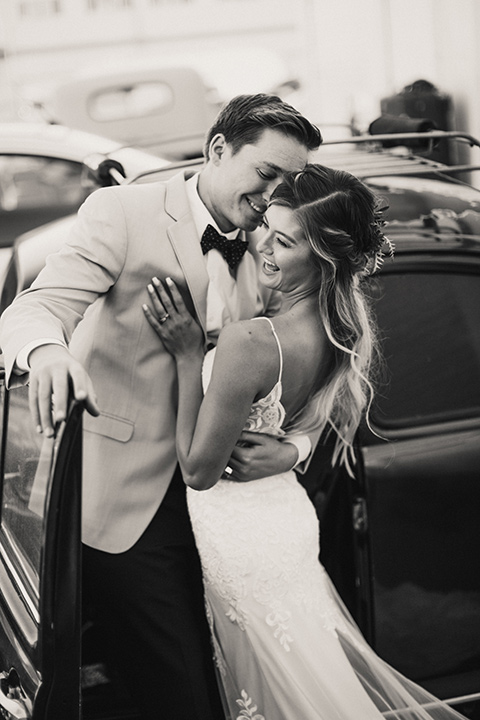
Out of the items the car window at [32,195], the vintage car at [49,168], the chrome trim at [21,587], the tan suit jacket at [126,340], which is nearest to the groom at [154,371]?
the tan suit jacket at [126,340]

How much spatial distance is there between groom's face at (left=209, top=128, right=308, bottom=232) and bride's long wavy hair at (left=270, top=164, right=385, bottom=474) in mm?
95

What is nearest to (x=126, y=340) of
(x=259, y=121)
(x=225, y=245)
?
(x=225, y=245)

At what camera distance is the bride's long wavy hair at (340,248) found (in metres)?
2.19

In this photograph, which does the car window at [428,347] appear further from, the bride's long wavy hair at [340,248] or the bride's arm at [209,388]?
the bride's arm at [209,388]

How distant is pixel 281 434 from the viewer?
242cm

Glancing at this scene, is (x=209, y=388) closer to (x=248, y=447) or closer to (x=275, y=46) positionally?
(x=248, y=447)

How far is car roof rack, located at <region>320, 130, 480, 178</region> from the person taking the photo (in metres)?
2.97

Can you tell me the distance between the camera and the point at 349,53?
1109cm

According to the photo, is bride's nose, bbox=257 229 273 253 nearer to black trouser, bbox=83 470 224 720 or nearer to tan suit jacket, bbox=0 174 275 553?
tan suit jacket, bbox=0 174 275 553

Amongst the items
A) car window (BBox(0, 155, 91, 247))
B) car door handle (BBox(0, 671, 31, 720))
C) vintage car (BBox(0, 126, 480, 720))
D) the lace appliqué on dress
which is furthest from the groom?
car window (BBox(0, 155, 91, 247))

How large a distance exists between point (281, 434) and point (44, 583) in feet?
2.81

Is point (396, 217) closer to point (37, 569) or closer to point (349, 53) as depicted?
point (37, 569)

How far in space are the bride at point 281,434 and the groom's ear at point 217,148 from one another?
0.87 ft

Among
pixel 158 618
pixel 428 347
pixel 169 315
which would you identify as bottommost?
pixel 158 618
